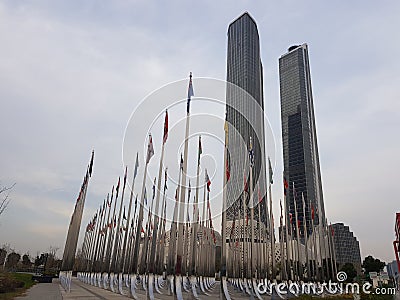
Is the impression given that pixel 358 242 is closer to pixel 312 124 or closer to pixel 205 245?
pixel 312 124

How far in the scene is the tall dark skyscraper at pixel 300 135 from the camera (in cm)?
6062

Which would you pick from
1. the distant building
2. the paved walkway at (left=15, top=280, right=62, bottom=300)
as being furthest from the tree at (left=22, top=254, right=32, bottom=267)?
the distant building

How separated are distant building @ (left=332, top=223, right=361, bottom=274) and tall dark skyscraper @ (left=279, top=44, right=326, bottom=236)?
7.59 meters

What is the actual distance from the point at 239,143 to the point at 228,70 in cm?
9548

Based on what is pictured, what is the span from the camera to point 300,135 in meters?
70.8

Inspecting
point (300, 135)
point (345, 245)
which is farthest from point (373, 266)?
point (300, 135)

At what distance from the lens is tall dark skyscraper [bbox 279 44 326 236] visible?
6062 cm

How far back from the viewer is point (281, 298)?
20.8m

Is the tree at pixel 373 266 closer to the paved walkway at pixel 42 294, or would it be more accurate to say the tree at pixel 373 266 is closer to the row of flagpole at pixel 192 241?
the row of flagpole at pixel 192 241

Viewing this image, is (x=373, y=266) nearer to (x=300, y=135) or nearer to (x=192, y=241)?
(x=300, y=135)

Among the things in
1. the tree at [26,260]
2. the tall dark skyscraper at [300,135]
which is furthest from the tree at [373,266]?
the tree at [26,260]

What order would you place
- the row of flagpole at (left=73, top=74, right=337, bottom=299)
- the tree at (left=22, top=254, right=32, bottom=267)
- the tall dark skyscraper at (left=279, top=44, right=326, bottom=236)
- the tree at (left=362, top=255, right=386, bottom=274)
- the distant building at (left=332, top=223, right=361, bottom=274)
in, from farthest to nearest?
the tree at (left=22, top=254, right=32, bottom=267) < the distant building at (left=332, top=223, right=361, bottom=274) < the tall dark skyscraper at (left=279, top=44, right=326, bottom=236) < the tree at (left=362, top=255, right=386, bottom=274) < the row of flagpole at (left=73, top=74, right=337, bottom=299)

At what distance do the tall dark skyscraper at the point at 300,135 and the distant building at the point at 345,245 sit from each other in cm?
759

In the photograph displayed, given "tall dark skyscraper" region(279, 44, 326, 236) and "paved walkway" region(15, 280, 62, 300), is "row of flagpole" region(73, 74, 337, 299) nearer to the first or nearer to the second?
"paved walkway" region(15, 280, 62, 300)
